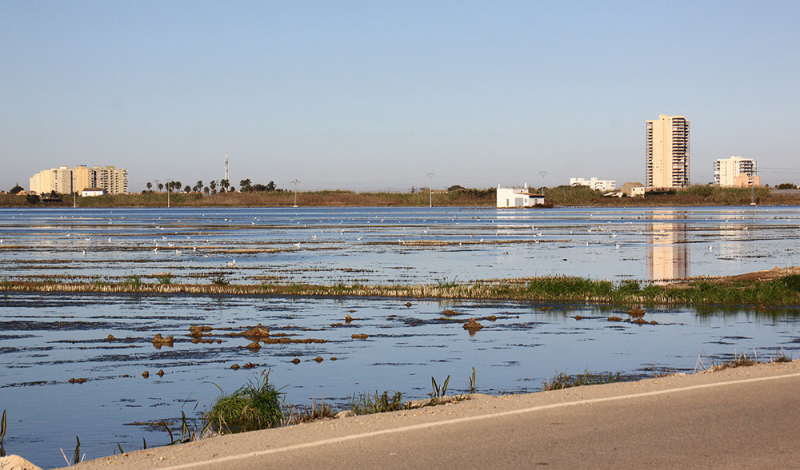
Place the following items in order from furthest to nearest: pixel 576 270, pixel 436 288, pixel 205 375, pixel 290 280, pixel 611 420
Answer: pixel 576 270, pixel 290 280, pixel 436 288, pixel 205 375, pixel 611 420

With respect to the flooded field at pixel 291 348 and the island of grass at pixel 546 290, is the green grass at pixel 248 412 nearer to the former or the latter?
the flooded field at pixel 291 348

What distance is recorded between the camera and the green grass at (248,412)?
1084cm

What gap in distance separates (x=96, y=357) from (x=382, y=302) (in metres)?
11.2

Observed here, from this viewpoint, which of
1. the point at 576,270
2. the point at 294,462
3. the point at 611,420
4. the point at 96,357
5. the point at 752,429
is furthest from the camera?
the point at 576,270

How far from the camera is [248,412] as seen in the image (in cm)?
1095

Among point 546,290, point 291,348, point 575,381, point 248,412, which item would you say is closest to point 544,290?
point 546,290

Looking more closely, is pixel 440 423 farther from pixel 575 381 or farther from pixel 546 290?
pixel 546 290

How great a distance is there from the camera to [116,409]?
12.8 metres

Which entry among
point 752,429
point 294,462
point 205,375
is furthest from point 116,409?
point 752,429

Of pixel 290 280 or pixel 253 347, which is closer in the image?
pixel 253 347

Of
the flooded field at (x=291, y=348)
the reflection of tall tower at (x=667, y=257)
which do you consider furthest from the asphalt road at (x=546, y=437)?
the reflection of tall tower at (x=667, y=257)

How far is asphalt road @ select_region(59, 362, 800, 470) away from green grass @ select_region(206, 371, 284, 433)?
1.23m

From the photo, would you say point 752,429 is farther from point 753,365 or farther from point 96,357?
point 96,357

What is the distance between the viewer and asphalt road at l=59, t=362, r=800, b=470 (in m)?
7.94
